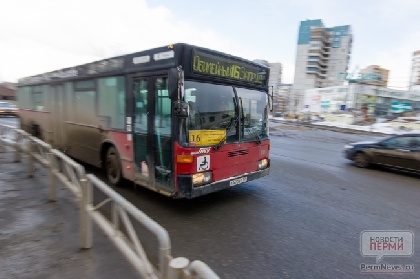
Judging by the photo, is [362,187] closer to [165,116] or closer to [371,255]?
[371,255]

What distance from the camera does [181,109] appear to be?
14.4 ft

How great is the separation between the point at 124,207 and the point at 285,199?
4.08m

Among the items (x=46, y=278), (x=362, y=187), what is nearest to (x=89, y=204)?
(x=46, y=278)

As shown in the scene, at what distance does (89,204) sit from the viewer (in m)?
3.50

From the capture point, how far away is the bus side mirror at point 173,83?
436 centimetres

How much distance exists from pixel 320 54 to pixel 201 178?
139456mm

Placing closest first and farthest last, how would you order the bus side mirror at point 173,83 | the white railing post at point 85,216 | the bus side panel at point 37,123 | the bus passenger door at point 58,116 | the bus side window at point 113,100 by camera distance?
the white railing post at point 85,216 → the bus side mirror at point 173,83 → the bus side window at point 113,100 → the bus passenger door at point 58,116 → the bus side panel at point 37,123

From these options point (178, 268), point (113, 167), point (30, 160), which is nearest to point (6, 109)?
point (30, 160)

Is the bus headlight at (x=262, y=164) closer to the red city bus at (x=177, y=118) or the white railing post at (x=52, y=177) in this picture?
the red city bus at (x=177, y=118)

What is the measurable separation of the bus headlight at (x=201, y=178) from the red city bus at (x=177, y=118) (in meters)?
0.02

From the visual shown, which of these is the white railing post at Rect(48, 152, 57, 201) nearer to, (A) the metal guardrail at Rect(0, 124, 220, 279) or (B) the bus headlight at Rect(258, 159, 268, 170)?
(A) the metal guardrail at Rect(0, 124, 220, 279)

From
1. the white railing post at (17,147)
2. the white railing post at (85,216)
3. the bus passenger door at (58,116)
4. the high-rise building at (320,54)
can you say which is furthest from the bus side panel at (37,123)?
the high-rise building at (320,54)

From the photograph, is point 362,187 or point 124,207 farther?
point 362,187

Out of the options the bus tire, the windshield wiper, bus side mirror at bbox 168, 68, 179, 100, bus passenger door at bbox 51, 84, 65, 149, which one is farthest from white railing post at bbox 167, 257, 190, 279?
bus passenger door at bbox 51, 84, 65, 149
